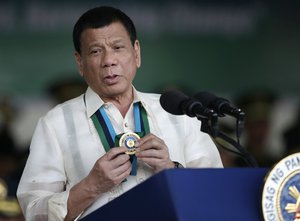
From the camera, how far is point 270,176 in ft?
10.8

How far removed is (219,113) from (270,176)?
286 millimetres

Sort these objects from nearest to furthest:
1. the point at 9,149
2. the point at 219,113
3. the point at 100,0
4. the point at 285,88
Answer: the point at 219,113 → the point at 9,149 → the point at 100,0 → the point at 285,88

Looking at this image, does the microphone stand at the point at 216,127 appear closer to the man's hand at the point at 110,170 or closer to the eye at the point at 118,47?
the man's hand at the point at 110,170

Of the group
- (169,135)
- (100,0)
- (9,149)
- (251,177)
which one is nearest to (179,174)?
(251,177)

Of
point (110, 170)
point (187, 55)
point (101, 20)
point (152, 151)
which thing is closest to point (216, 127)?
point (152, 151)

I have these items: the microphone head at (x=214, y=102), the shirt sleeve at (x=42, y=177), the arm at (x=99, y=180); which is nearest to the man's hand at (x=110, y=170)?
the arm at (x=99, y=180)

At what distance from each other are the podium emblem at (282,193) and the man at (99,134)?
1.47ft

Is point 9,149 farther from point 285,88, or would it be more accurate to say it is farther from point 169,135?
point 169,135

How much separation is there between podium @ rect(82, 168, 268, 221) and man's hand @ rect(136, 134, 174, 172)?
11.3 inches

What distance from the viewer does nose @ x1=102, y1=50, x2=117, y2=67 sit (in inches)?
150

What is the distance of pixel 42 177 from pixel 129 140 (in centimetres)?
35

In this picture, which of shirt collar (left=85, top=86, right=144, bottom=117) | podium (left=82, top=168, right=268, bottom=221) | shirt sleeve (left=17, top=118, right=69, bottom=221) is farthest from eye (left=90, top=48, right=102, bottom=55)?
podium (left=82, top=168, right=268, bottom=221)

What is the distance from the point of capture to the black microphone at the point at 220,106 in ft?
11.3

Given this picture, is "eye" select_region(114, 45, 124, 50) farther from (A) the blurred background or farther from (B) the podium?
(A) the blurred background
